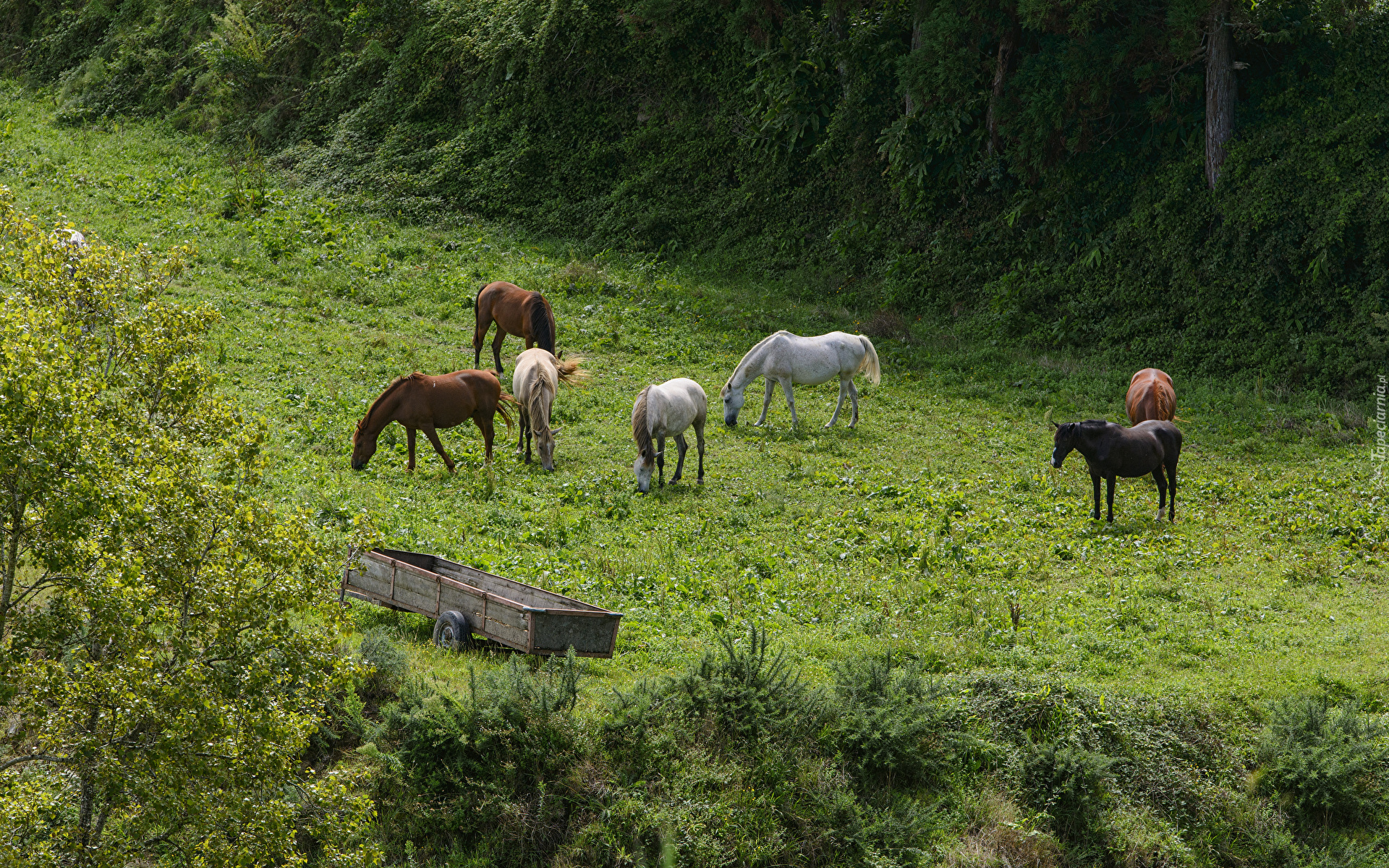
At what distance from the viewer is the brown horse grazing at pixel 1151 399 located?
1769 cm

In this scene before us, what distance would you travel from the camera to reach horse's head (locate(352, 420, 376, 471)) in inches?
626

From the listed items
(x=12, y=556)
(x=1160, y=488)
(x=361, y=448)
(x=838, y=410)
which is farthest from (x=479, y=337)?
(x=12, y=556)

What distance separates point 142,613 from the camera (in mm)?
7348

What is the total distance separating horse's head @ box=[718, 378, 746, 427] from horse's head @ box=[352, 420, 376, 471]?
651cm

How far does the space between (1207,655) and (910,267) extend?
57.2 feet

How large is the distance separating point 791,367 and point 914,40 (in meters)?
12.6

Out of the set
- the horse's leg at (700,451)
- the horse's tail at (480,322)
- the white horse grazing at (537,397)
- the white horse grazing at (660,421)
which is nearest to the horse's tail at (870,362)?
the horse's leg at (700,451)

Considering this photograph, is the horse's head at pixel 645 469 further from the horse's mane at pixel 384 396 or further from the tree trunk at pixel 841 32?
the tree trunk at pixel 841 32

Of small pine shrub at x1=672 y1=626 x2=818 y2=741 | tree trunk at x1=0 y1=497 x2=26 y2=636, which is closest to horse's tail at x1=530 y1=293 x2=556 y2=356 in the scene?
small pine shrub at x1=672 y1=626 x2=818 y2=741

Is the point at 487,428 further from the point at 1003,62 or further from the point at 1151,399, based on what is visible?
the point at 1003,62

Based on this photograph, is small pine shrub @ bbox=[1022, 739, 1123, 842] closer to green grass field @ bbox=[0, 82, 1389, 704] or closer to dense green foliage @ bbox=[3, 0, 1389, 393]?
green grass field @ bbox=[0, 82, 1389, 704]

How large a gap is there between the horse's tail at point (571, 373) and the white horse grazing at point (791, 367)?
2.69 m

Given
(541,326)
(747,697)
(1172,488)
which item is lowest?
(747,697)

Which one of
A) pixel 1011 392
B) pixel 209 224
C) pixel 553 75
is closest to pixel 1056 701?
pixel 1011 392
